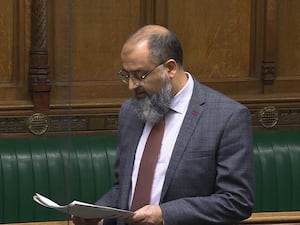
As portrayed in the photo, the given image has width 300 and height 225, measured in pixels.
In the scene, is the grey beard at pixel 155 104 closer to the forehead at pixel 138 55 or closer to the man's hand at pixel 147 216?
the forehead at pixel 138 55

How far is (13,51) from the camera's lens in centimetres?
554

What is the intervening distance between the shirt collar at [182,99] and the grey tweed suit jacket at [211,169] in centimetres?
2

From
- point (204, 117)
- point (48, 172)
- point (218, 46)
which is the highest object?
point (204, 117)

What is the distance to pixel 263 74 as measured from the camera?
5.88 metres

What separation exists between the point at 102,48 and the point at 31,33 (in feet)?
1.16

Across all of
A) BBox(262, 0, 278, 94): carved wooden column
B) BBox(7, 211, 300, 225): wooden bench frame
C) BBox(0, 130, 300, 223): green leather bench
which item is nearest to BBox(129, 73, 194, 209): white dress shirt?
BBox(7, 211, 300, 225): wooden bench frame

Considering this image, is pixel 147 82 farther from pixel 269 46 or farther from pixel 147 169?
pixel 269 46

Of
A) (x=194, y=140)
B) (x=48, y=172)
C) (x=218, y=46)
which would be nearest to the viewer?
(x=194, y=140)

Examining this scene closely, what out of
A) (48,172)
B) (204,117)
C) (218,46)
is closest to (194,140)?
(204,117)

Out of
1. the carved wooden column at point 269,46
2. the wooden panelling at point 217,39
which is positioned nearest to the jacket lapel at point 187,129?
the wooden panelling at point 217,39

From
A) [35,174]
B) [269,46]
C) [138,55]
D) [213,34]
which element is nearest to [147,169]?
[138,55]

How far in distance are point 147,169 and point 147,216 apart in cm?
17

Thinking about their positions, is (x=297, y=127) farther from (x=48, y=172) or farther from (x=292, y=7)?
(x=48, y=172)

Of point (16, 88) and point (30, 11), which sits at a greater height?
point (30, 11)
